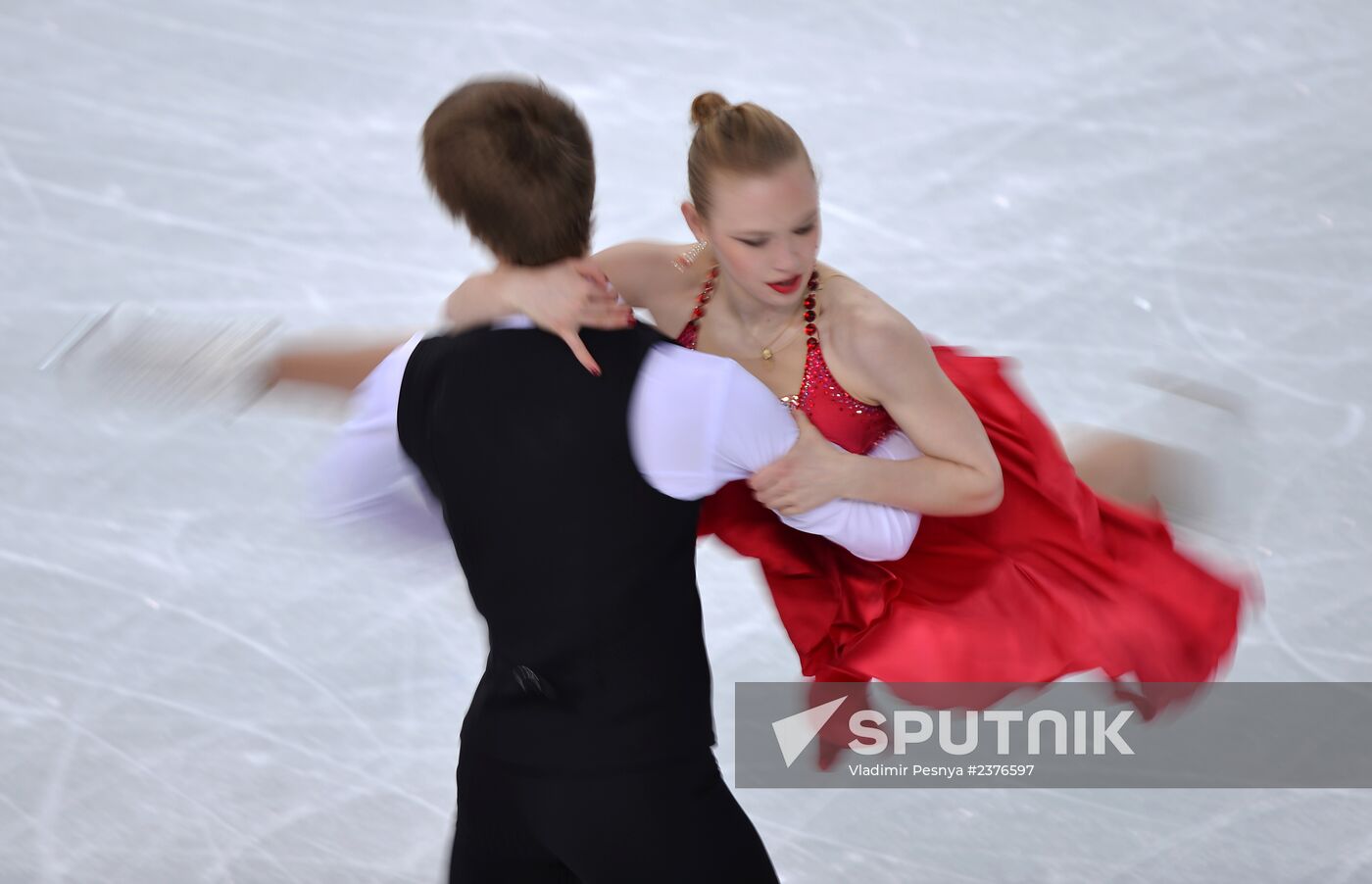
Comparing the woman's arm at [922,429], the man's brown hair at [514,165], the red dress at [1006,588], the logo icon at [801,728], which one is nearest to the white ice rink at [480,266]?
the logo icon at [801,728]

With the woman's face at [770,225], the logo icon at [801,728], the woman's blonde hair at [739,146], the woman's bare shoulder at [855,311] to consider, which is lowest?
the logo icon at [801,728]

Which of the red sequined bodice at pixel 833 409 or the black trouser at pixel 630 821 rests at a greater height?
the red sequined bodice at pixel 833 409

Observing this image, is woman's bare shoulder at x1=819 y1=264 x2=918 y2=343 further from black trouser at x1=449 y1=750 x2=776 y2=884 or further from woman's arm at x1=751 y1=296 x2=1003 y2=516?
black trouser at x1=449 y1=750 x2=776 y2=884

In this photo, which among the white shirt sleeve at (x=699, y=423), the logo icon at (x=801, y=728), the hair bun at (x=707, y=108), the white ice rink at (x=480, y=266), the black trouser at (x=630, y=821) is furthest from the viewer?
the white ice rink at (x=480, y=266)

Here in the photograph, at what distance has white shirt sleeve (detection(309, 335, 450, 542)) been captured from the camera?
1671 mm

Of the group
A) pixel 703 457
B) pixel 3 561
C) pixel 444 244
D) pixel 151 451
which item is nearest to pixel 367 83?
pixel 444 244

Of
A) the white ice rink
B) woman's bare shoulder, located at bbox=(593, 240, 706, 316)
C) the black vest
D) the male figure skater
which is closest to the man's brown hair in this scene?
the male figure skater

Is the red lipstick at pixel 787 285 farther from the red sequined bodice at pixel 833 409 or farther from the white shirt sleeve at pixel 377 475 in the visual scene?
the white shirt sleeve at pixel 377 475

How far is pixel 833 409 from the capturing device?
2.04m

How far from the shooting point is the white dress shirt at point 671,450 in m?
1.51

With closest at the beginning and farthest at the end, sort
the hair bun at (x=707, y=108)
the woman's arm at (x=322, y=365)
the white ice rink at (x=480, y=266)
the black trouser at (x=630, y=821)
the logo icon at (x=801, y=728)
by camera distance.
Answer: the black trouser at (x=630, y=821) → the woman's arm at (x=322, y=365) → the hair bun at (x=707, y=108) → the logo icon at (x=801, y=728) → the white ice rink at (x=480, y=266)

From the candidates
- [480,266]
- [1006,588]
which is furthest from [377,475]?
[480,266]

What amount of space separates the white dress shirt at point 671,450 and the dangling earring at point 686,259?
531 millimetres

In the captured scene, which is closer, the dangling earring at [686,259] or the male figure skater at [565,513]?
the male figure skater at [565,513]
